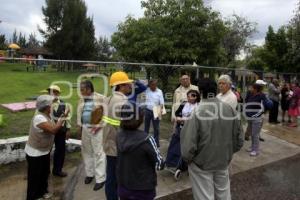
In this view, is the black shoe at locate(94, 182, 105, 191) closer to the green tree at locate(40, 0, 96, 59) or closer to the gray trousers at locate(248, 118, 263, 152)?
the gray trousers at locate(248, 118, 263, 152)

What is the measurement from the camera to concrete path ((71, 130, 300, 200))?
17.6ft

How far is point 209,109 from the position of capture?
3793mm

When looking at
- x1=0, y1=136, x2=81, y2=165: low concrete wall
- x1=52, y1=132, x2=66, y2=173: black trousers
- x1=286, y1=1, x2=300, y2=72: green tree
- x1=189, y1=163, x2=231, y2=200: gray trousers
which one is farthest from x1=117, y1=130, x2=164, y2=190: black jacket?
x1=286, y1=1, x2=300, y2=72: green tree

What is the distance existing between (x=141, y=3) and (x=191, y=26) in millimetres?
2502

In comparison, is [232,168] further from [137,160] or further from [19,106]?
[19,106]

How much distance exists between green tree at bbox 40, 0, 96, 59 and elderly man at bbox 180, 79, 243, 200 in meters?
36.7

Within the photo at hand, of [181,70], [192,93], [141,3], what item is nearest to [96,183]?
[192,93]

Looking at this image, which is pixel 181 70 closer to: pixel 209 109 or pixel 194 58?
pixel 194 58

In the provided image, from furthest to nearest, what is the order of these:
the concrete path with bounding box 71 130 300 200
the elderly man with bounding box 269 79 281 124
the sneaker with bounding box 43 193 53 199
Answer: the elderly man with bounding box 269 79 281 124, the concrete path with bounding box 71 130 300 200, the sneaker with bounding box 43 193 53 199

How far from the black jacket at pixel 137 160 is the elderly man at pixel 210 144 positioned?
61cm

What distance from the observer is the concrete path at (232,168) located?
5.36 meters

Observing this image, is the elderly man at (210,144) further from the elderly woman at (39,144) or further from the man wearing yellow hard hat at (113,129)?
the elderly woman at (39,144)

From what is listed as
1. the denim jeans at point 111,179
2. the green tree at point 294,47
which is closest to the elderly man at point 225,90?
the denim jeans at point 111,179

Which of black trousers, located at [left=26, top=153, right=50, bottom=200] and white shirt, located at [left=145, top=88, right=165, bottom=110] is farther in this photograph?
white shirt, located at [left=145, top=88, right=165, bottom=110]
